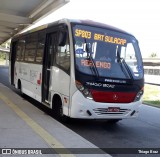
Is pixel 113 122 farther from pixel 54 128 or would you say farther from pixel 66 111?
pixel 54 128

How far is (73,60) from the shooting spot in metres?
8.72

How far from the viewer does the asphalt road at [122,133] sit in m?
7.88

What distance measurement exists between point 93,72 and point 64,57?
1.05 meters

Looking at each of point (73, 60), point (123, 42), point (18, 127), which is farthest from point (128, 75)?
point (18, 127)

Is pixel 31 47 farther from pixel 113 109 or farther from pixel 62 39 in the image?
pixel 113 109

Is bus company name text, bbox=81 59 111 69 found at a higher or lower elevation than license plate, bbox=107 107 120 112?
higher

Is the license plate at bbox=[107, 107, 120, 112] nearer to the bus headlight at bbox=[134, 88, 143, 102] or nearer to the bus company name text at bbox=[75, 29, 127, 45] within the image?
the bus headlight at bbox=[134, 88, 143, 102]

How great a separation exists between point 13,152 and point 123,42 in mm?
4852

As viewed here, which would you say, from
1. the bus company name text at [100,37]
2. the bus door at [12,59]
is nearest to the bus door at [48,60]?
the bus company name text at [100,37]

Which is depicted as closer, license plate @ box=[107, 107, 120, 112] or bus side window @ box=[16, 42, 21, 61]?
license plate @ box=[107, 107, 120, 112]

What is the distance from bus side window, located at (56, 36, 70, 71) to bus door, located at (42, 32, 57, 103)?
466 mm

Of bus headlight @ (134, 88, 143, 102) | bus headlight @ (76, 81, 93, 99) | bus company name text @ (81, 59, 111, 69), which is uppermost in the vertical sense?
bus company name text @ (81, 59, 111, 69)

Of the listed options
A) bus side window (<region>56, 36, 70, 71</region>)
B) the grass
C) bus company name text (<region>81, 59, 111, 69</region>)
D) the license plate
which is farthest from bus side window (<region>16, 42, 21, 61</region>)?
the license plate

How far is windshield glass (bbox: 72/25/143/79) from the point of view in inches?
347
